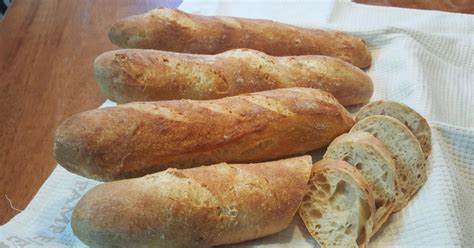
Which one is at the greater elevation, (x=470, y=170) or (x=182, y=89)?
(x=182, y=89)

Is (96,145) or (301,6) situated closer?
(96,145)

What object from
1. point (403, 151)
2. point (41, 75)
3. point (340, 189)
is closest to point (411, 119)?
point (403, 151)

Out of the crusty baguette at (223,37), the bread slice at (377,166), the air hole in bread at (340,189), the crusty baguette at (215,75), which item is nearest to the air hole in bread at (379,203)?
the bread slice at (377,166)

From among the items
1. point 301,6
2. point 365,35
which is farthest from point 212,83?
point 301,6

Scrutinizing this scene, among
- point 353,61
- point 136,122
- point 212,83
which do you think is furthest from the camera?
point 353,61

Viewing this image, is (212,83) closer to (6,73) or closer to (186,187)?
(186,187)

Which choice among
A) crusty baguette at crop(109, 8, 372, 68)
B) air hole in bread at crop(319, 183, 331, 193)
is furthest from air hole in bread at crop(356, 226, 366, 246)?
crusty baguette at crop(109, 8, 372, 68)

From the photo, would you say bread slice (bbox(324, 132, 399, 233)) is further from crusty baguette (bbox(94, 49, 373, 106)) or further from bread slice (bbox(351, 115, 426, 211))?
crusty baguette (bbox(94, 49, 373, 106))

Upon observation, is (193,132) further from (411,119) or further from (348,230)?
(411,119)
